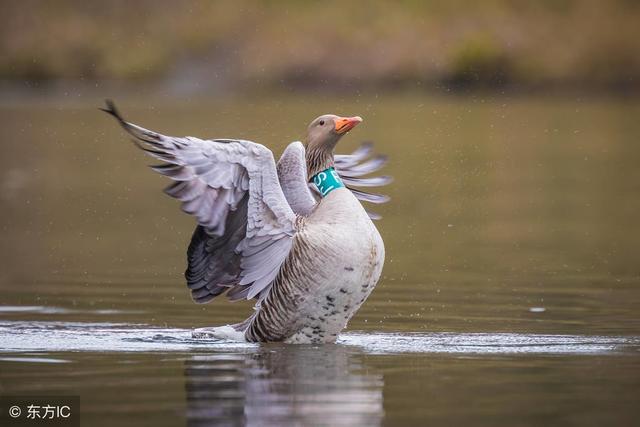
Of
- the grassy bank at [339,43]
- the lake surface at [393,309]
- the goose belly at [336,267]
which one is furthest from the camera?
the grassy bank at [339,43]

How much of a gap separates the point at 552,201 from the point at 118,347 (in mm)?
13050

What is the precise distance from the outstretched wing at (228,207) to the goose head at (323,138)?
0.73 m

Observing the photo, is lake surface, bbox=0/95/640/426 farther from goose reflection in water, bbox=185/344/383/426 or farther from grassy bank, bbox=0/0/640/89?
grassy bank, bbox=0/0/640/89

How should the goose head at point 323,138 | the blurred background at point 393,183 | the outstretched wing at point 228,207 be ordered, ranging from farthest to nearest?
the goose head at point 323,138
the outstretched wing at point 228,207
the blurred background at point 393,183

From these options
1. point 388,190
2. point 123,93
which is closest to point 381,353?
point 388,190

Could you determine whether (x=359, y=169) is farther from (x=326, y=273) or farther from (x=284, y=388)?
(x=284, y=388)

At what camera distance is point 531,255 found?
55.3 feet

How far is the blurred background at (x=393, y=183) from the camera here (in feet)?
31.8

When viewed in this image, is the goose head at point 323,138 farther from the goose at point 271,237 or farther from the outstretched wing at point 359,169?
the outstretched wing at point 359,169

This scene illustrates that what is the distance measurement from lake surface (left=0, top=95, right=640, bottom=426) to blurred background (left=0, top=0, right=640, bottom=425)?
1.6 inches

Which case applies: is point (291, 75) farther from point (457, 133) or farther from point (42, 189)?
point (42, 189)
